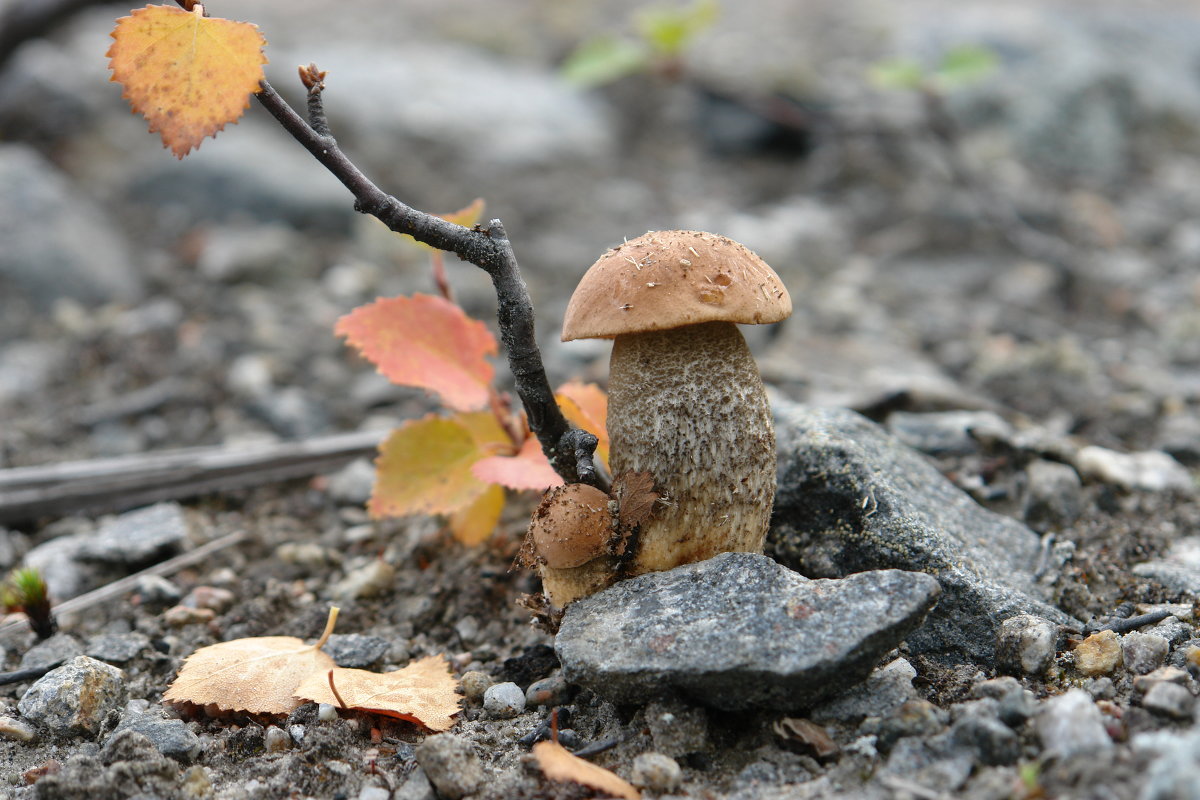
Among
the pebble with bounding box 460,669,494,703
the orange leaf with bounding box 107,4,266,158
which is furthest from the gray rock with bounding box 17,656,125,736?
the orange leaf with bounding box 107,4,266,158

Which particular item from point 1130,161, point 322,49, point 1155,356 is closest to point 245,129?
point 322,49

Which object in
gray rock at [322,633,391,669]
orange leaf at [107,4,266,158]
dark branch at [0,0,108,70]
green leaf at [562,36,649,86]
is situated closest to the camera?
orange leaf at [107,4,266,158]

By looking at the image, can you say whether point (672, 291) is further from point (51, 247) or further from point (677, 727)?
point (51, 247)

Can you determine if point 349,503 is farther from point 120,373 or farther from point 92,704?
point 120,373

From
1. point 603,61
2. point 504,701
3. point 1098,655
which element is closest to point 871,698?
point 1098,655

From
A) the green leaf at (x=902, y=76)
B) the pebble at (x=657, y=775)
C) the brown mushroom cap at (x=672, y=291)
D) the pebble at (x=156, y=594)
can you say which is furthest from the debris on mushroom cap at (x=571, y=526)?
the green leaf at (x=902, y=76)

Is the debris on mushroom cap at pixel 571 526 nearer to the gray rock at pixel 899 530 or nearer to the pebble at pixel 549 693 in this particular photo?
the pebble at pixel 549 693

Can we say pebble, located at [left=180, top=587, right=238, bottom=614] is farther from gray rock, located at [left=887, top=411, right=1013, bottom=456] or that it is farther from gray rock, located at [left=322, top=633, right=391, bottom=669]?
gray rock, located at [left=887, top=411, right=1013, bottom=456]
